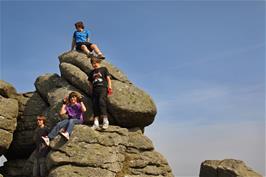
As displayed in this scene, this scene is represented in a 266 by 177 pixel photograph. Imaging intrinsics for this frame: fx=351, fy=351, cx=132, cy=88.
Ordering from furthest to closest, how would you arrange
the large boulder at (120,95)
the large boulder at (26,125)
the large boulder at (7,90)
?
1. the large boulder at (26,125)
2. the large boulder at (7,90)
3. the large boulder at (120,95)

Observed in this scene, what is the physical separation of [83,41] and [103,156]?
1087cm

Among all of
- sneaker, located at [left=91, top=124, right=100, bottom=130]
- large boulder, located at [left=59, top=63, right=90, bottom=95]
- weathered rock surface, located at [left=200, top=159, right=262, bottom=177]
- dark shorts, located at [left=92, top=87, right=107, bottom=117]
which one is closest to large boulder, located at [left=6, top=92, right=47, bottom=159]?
large boulder, located at [left=59, top=63, right=90, bottom=95]

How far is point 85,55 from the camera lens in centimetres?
2773

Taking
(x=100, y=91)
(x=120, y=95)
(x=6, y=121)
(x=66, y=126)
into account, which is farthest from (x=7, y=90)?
(x=120, y=95)

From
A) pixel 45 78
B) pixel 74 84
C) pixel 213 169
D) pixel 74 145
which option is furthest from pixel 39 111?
pixel 213 169

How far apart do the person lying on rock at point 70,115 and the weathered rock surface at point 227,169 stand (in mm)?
15090

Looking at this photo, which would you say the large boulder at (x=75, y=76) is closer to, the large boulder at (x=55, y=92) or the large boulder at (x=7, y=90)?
the large boulder at (x=55, y=92)

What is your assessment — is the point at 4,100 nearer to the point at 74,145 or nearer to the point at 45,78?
the point at 45,78

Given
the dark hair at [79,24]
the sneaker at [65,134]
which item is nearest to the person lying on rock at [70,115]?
the sneaker at [65,134]

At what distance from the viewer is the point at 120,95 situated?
25.1 meters

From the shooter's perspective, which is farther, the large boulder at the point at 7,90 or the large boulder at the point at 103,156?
the large boulder at the point at 7,90

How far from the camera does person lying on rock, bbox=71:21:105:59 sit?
90.7 ft

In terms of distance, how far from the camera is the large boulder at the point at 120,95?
2483 centimetres

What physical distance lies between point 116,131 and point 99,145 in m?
2.18
